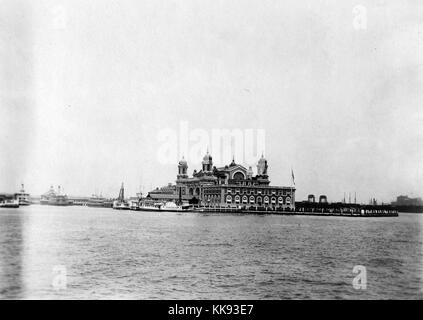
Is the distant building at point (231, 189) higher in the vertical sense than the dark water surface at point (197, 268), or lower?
higher

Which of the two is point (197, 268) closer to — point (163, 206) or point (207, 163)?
point (163, 206)

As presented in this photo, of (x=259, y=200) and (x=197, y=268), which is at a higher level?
(x=259, y=200)

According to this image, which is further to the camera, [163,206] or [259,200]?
[163,206]

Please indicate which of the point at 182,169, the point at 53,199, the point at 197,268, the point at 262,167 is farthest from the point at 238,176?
the point at 197,268

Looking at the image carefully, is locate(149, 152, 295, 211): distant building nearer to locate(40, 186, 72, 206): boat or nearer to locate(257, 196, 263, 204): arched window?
locate(257, 196, 263, 204): arched window

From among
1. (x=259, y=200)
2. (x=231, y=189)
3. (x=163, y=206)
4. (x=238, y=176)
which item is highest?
(x=238, y=176)

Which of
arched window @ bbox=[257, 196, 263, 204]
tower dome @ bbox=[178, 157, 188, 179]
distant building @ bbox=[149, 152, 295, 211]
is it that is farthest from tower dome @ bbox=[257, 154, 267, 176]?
tower dome @ bbox=[178, 157, 188, 179]

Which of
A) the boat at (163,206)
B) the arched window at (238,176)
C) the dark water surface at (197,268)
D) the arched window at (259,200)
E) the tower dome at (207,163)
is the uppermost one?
the tower dome at (207,163)

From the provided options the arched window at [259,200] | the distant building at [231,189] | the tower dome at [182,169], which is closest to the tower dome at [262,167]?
the distant building at [231,189]

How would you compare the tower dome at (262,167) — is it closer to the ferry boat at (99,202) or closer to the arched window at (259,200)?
the arched window at (259,200)
